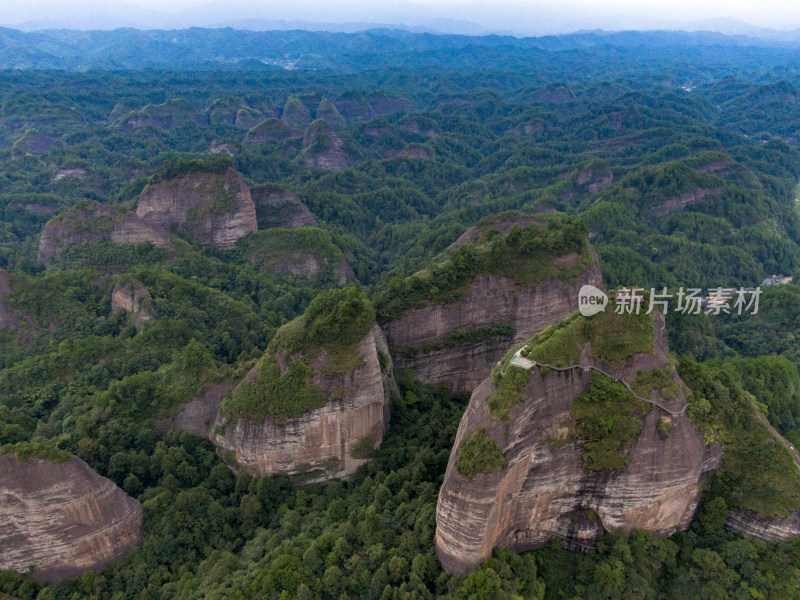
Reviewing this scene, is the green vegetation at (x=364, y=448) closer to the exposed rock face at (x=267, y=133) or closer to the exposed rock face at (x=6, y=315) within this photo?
the exposed rock face at (x=6, y=315)

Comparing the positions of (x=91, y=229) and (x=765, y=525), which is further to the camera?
(x=91, y=229)

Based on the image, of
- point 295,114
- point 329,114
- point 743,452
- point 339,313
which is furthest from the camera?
point 329,114

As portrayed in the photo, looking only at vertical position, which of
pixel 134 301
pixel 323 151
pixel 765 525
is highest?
pixel 323 151

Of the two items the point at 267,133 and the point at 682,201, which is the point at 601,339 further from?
the point at 267,133

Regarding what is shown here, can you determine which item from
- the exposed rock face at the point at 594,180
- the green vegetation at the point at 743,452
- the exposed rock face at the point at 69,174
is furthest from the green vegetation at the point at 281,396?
the exposed rock face at the point at 594,180

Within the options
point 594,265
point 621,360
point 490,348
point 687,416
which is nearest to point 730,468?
point 687,416

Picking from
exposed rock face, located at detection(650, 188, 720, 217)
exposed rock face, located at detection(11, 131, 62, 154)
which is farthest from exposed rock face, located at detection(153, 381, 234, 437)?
exposed rock face, located at detection(11, 131, 62, 154)

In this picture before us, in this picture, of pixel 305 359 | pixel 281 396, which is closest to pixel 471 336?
pixel 305 359
